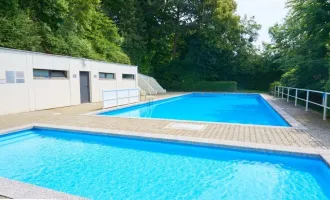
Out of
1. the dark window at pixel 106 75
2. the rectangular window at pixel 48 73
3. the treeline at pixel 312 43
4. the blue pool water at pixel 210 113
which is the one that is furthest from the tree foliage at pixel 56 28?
the treeline at pixel 312 43

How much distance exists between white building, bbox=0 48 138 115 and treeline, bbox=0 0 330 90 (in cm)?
226

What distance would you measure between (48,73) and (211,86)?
61.3 ft

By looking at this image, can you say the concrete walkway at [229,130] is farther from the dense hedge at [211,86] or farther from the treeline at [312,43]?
the dense hedge at [211,86]

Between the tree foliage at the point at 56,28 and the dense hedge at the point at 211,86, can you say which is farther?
the dense hedge at the point at 211,86

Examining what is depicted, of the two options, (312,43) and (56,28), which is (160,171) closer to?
(312,43)

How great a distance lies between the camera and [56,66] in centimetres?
1100

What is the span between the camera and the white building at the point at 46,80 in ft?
29.2

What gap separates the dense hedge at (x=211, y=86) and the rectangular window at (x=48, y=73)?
17.2 metres

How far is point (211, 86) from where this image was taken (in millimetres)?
26094

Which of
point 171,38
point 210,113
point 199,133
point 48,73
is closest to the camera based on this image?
point 199,133

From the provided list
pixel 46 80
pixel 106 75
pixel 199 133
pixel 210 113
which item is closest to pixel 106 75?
pixel 106 75

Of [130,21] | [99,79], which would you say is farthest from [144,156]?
[130,21]

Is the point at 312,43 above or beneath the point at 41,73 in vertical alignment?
above

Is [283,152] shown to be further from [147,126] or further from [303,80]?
[303,80]
